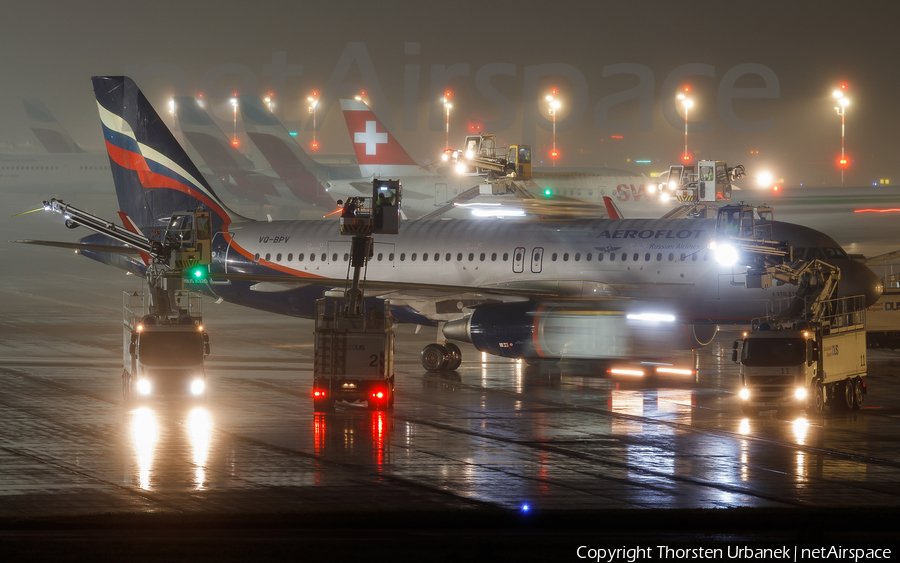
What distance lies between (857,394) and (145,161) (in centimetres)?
2579

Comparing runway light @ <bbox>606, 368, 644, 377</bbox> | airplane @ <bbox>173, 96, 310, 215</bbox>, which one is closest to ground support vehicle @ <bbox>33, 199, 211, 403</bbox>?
runway light @ <bbox>606, 368, 644, 377</bbox>

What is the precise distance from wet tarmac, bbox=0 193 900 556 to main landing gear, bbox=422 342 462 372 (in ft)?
2.31

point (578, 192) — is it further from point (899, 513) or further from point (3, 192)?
point (3, 192)

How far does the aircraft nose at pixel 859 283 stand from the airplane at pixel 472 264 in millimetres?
39

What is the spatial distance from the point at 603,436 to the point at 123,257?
74.5 feet

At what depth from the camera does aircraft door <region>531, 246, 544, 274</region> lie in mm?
31109

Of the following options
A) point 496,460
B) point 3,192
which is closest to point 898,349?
point 496,460

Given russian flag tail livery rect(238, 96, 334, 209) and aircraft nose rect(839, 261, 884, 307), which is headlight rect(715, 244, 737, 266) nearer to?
aircraft nose rect(839, 261, 884, 307)

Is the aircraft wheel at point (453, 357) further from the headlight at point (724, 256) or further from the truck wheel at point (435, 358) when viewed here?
the headlight at point (724, 256)

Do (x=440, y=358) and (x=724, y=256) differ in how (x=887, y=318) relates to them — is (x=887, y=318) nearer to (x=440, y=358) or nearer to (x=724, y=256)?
(x=724, y=256)

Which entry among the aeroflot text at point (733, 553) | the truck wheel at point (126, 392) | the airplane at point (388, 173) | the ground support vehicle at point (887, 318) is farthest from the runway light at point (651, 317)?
the airplane at point (388, 173)

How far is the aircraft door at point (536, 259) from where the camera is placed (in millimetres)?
31109

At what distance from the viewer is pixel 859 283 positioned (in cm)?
2822

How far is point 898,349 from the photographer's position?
1350 inches
